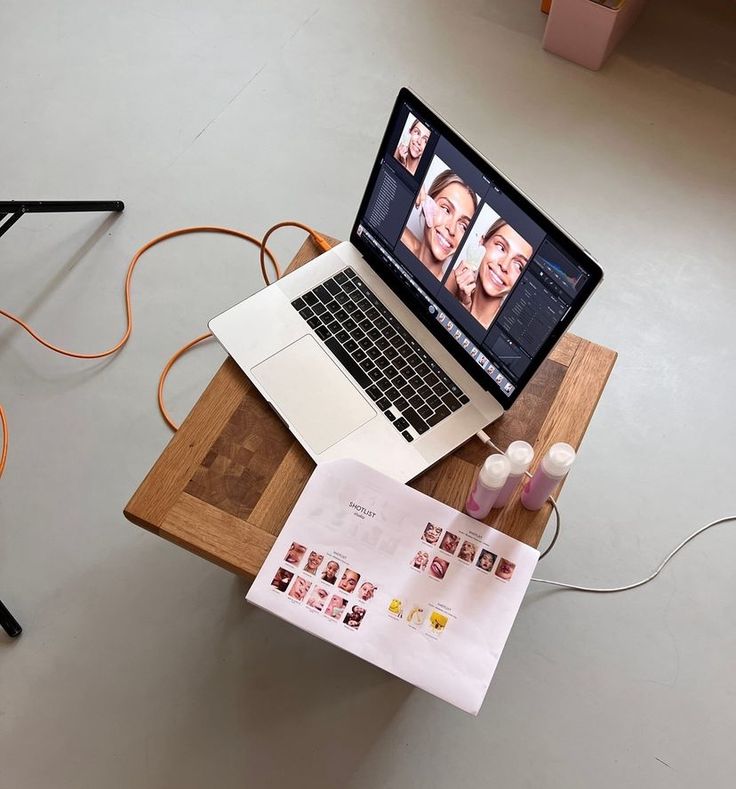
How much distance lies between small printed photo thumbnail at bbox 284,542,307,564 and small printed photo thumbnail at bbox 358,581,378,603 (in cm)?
9

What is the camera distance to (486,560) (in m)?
1.07

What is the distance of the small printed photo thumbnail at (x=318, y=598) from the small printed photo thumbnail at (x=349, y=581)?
0.07 feet

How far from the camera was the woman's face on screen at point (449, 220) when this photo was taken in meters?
1.06

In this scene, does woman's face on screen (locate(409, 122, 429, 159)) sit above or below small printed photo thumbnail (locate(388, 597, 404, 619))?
above

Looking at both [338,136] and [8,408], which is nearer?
[8,408]

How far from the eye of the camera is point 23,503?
1607mm

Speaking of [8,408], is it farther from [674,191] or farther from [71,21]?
[674,191]

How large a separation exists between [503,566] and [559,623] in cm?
53

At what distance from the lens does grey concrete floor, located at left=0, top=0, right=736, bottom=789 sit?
1429mm

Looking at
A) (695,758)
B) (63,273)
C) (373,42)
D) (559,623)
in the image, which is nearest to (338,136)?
(373,42)

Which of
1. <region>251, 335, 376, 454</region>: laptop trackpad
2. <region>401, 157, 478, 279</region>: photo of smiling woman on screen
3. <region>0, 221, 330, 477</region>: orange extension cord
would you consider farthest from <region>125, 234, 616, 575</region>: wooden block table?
<region>0, 221, 330, 477</region>: orange extension cord

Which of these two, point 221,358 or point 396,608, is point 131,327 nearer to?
point 221,358

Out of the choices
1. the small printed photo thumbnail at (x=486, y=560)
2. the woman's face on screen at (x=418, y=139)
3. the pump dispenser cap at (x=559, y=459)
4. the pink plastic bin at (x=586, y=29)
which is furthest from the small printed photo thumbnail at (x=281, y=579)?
the pink plastic bin at (x=586, y=29)

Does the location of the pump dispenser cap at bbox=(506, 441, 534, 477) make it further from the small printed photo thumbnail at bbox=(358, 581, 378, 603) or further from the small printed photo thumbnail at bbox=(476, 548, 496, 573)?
the small printed photo thumbnail at bbox=(358, 581, 378, 603)
